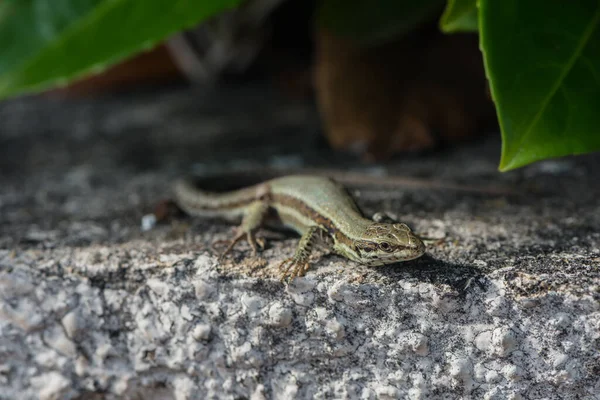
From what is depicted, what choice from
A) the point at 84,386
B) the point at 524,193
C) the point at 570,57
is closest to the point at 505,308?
the point at 570,57

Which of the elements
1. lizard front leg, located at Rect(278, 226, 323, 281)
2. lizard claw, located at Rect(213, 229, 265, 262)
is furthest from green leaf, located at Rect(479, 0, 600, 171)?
lizard claw, located at Rect(213, 229, 265, 262)

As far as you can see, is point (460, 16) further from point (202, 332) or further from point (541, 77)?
point (202, 332)

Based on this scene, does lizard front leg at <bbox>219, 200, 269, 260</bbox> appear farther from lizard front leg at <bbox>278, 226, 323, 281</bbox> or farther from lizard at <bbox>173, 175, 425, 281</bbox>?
lizard front leg at <bbox>278, 226, 323, 281</bbox>

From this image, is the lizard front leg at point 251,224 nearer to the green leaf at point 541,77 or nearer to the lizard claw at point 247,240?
the lizard claw at point 247,240

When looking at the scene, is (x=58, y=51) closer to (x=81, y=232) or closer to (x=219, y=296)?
(x=81, y=232)

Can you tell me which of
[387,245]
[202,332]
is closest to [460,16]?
[387,245]

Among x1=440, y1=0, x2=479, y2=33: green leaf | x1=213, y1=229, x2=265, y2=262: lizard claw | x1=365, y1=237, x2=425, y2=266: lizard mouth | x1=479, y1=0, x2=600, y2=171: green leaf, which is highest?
x1=440, y1=0, x2=479, y2=33: green leaf

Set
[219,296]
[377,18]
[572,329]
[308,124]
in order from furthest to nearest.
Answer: [308,124] → [377,18] → [219,296] → [572,329]
